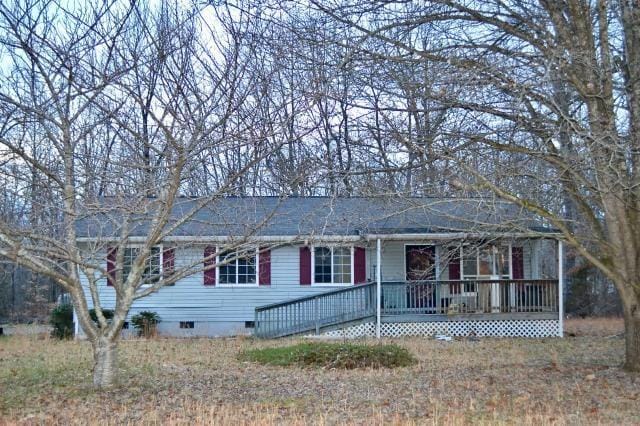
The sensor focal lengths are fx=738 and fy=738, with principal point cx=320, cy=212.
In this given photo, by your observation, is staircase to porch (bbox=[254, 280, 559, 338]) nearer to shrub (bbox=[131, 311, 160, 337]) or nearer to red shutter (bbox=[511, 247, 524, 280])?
red shutter (bbox=[511, 247, 524, 280])

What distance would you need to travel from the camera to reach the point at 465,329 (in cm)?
1995

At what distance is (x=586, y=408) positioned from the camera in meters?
8.92

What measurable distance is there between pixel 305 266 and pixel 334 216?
771 centimetres

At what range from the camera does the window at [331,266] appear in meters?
21.4

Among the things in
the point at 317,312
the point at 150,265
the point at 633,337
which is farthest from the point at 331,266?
Answer: the point at 633,337

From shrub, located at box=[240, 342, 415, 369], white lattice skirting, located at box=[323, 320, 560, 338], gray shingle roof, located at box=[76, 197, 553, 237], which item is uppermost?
gray shingle roof, located at box=[76, 197, 553, 237]

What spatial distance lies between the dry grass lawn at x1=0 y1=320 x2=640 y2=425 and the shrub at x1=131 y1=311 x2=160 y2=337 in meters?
4.66

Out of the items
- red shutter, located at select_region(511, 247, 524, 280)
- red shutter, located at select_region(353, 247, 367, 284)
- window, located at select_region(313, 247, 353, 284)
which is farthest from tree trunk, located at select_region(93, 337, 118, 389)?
red shutter, located at select_region(511, 247, 524, 280)

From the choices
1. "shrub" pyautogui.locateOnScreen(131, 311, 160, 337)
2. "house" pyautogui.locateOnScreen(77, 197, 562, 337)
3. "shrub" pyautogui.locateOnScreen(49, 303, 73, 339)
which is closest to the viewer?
"house" pyautogui.locateOnScreen(77, 197, 562, 337)

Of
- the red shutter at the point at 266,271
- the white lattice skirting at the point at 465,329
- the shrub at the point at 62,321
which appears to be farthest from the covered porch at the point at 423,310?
the shrub at the point at 62,321

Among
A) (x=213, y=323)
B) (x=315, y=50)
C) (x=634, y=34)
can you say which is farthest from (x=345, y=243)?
(x=213, y=323)

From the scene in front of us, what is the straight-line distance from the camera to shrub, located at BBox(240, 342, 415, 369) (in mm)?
13344

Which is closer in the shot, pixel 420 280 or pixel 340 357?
pixel 340 357

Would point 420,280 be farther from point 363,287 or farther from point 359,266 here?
point 359,266
